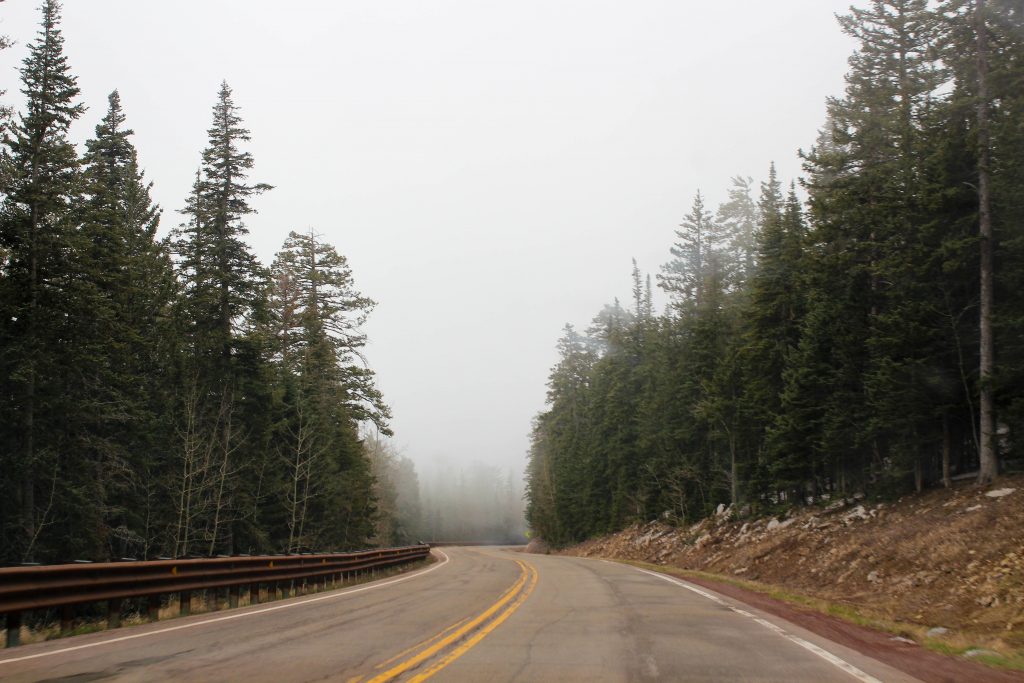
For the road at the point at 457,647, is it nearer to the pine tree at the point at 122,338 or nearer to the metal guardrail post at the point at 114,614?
the metal guardrail post at the point at 114,614

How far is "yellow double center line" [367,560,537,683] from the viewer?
7243mm

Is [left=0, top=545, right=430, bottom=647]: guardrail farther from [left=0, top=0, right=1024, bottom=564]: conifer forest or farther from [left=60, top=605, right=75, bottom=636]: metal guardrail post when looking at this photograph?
[left=0, top=0, right=1024, bottom=564]: conifer forest

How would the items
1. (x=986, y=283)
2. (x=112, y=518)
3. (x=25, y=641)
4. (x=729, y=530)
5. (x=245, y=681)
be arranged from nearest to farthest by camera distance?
(x=245, y=681), (x=25, y=641), (x=986, y=283), (x=112, y=518), (x=729, y=530)

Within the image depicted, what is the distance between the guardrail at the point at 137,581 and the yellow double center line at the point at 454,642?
505 centimetres

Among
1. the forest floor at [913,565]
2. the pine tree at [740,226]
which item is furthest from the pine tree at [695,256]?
the forest floor at [913,565]

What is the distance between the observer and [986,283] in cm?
2019

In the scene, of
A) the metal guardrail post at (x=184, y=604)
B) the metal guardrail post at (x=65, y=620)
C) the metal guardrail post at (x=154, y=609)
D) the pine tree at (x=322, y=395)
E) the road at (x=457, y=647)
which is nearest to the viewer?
the road at (x=457, y=647)

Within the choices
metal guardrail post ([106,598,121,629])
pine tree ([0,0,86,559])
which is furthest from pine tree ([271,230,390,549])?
metal guardrail post ([106,598,121,629])

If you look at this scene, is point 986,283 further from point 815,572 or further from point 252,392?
point 252,392

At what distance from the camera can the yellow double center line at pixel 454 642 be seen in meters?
7.24

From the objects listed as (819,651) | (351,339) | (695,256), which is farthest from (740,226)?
(819,651)

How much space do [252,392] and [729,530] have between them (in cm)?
2343

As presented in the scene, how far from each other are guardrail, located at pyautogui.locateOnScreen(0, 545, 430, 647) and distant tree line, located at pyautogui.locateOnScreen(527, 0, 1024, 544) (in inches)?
736

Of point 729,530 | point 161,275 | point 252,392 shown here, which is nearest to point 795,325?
point 729,530
